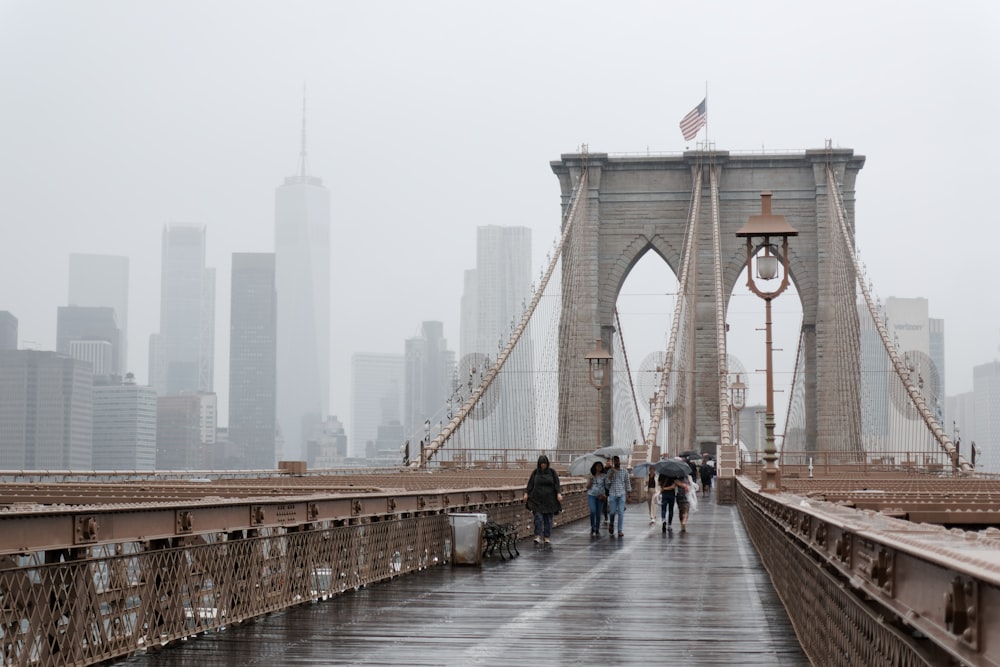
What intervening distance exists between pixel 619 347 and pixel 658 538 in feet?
175

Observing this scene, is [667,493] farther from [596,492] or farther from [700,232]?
[700,232]

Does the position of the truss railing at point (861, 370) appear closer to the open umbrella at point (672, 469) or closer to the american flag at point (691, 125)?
the american flag at point (691, 125)

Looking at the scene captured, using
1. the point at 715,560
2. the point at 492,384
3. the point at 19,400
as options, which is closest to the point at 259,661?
the point at 715,560

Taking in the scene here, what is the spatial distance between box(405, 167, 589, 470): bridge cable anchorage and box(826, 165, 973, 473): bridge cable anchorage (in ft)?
40.0

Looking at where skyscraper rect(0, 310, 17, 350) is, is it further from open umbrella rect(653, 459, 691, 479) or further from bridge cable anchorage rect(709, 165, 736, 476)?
open umbrella rect(653, 459, 691, 479)

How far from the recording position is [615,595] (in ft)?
41.1

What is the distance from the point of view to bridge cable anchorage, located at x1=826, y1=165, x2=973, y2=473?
44.3m

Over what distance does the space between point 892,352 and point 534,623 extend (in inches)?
1929

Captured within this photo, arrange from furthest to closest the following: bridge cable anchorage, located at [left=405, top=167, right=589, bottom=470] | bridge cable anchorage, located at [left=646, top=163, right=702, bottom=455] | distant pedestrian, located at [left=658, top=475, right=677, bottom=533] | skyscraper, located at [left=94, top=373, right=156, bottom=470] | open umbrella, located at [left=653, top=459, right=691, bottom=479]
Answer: skyscraper, located at [left=94, top=373, right=156, bottom=470] < bridge cable anchorage, located at [left=646, top=163, right=702, bottom=455] < bridge cable anchorage, located at [left=405, top=167, right=589, bottom=470] < distant pedestrian, located at [left=658, top=475, right=677, bottom=533] < open umbrella, located at [left=653, top=459, right=691, bottom=479]

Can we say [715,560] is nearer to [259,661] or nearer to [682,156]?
[259,661]

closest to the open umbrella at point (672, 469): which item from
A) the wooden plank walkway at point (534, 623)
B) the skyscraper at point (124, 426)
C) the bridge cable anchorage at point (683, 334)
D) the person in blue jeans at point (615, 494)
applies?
the person in blue jeans at point (615, 494)

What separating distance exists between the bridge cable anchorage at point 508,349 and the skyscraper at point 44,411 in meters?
64.2

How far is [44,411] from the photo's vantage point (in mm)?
118312

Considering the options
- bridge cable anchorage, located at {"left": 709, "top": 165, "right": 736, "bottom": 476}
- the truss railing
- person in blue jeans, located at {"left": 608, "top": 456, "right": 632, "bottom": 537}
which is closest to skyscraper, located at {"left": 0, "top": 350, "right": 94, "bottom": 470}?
bridge cable anchorage, located at {"left": 709, "top": 165, "right": 736, "bottom": 476}
